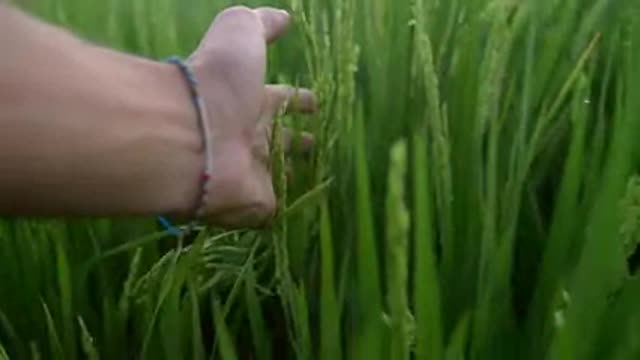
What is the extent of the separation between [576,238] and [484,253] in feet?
0.17

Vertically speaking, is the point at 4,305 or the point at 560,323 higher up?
the point at 560,323

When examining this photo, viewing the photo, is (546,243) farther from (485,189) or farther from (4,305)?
(4,305)

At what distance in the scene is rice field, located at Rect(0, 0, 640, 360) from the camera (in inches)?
23.4

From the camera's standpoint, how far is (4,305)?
82 centimetres

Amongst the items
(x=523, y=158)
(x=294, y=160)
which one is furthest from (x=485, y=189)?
(x=294, y=160)

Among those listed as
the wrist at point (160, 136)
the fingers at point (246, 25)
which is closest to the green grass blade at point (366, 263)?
the wrist at point (160, 136)

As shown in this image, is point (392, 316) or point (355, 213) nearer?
point (392, 316)

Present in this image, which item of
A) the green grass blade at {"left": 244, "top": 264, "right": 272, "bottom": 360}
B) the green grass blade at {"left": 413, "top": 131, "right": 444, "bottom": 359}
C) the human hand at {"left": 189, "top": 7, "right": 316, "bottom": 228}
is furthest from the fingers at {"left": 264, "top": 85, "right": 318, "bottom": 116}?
the green grass blade at {"left": 413, "top": 131, "right": 444, "bottom": 359}

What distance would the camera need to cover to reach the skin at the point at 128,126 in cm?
65

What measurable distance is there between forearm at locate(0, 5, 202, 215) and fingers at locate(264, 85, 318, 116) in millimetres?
84

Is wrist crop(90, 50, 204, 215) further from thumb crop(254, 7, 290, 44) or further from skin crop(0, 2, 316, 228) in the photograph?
thumb crop(254, 7, 290, 44)

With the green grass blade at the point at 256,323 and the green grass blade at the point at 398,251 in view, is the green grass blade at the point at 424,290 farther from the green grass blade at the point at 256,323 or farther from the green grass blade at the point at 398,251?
the green grass blade at the point at 256,323

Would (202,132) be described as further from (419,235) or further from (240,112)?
(419,235)

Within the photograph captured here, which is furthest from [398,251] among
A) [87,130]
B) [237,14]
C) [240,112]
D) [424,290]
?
[237,14]
